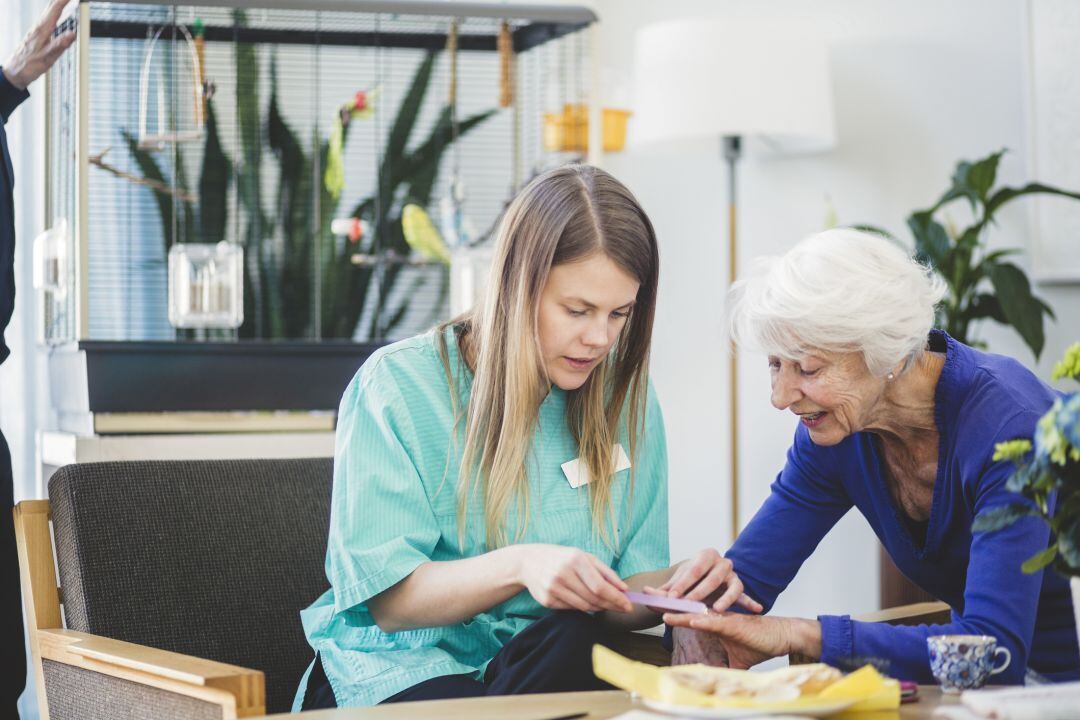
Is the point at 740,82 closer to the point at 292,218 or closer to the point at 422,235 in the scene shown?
the point at 422,235

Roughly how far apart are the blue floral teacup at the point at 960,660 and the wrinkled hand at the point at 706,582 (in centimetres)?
36

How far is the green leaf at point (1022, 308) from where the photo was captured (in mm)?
3088

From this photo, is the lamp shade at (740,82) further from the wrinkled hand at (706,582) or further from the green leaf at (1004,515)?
the green leaf at (1004,515)

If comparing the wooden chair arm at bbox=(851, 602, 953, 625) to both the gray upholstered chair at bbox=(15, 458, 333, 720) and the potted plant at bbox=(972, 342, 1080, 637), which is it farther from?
the gray upholstered chair at bbox=(15, 458, 333, 720)

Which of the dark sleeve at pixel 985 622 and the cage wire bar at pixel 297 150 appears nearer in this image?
the dark sleeve at pixel 985 622

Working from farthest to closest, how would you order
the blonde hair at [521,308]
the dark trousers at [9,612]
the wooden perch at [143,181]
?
the wooden perch at [143,181], the dark trousers at [9,612], the blonde hair at [521,308]

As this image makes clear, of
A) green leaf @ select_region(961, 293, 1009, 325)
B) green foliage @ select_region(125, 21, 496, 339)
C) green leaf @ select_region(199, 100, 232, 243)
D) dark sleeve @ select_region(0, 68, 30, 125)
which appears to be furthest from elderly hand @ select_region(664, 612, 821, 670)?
green leaf @ select_region(199, 100, 232, 243)

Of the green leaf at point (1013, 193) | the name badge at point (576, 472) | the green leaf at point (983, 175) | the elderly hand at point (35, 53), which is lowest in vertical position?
the name badge at point (576, 472)

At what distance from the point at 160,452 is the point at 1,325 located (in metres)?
0.46

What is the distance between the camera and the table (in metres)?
1.21

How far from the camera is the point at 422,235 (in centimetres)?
378

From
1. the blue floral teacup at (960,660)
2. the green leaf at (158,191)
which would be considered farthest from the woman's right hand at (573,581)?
the green leaf at (158,191)

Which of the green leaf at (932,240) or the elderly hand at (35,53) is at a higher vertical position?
the elderly hand at (35,53)

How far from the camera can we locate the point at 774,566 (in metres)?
1.90
